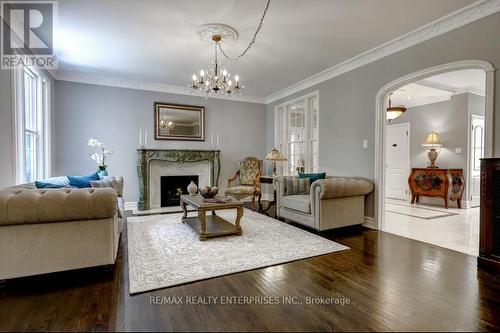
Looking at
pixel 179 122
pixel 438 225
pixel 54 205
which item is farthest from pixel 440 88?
pixel 54 205

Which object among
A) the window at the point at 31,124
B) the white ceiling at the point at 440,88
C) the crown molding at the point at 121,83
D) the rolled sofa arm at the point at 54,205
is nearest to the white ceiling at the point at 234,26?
the crown molding at the point at 121,83

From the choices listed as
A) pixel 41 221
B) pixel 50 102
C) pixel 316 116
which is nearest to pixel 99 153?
pixel 50 102

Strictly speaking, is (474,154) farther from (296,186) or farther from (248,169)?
(248,169)

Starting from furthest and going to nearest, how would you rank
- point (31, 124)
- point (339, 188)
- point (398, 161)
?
1. point (398, 161)
2. point (31, 124)
3. point (339, 188)

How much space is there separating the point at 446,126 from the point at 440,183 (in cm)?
139

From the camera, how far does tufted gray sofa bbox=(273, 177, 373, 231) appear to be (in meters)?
3.42

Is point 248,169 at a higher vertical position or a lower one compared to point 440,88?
lower

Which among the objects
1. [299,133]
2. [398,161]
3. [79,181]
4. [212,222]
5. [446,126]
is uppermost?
[446,126]

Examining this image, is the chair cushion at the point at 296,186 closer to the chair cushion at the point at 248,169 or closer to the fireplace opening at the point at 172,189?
the chair cushion at the point at 248,169

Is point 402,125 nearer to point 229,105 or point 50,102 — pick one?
point 229,105

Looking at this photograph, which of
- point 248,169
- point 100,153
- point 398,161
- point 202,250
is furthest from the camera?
point 398,161

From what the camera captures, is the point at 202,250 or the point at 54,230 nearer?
the point at 54,230

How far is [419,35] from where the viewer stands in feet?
10.6

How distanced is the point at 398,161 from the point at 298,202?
461 centimetres
